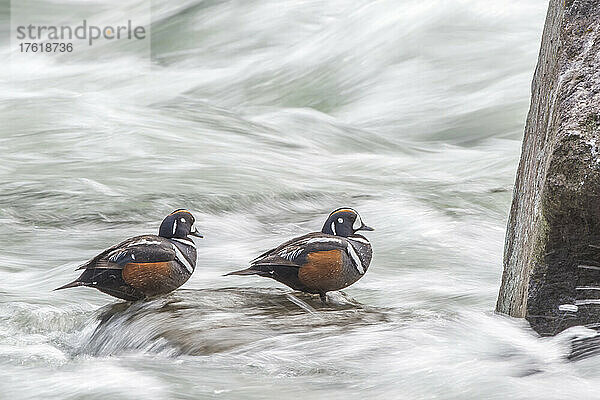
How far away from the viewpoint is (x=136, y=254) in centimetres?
449

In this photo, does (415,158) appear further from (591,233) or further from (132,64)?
(591,233)

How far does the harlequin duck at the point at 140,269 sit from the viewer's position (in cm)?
448

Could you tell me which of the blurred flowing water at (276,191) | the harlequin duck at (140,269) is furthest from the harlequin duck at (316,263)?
the harlequin duck at (140,269)

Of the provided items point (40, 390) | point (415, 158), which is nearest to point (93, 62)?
point (415, 158)

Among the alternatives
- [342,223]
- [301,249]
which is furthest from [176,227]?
[342,223]

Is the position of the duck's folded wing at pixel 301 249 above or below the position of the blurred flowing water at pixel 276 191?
above

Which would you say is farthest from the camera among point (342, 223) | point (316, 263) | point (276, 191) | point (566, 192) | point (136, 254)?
point (276, 191)

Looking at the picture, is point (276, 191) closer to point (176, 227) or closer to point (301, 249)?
point (176, 227)

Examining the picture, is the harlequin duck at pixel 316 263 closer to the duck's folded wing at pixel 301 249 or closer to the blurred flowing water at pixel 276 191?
the duck's folded wing at pixel 301 249

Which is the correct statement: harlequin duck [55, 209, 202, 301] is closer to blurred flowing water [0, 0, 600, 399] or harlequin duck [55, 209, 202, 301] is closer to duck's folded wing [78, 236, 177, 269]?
duck's folded wing [78, 236, 177, 269]

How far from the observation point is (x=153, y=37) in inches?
679

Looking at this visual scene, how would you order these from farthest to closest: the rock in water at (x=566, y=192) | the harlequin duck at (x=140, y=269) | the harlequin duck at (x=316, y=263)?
the harlequin duck at (x=140, y=269) → the harlequin duck at (x=316, y=263) → the rock in water at (x=566, y=192)

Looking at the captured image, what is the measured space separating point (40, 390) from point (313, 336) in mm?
1186

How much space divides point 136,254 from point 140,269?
72mm
